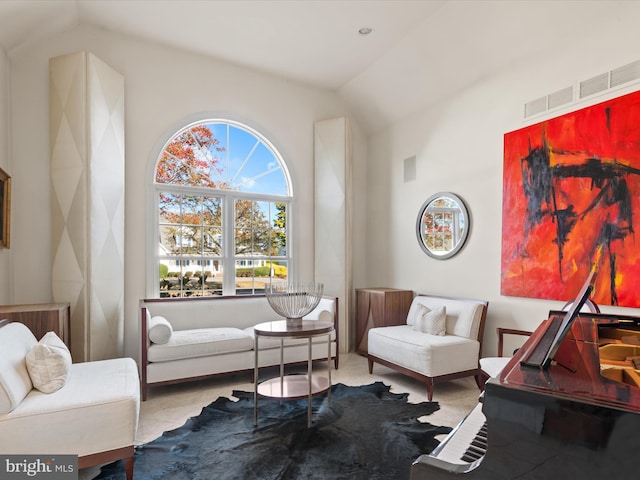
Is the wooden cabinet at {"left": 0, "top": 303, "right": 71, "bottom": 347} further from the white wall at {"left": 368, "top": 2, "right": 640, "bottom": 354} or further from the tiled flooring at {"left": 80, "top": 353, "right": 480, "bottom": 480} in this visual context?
the white wall at {"left": 368, "top": 2, "right": 640, "bottom": 354}

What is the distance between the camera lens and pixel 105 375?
238cm

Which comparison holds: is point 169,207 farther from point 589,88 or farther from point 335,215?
point 589,88

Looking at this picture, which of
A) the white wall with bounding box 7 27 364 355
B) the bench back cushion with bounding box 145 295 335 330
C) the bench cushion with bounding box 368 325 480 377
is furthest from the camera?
the bench back cushion with bounding box 145 295 335 330

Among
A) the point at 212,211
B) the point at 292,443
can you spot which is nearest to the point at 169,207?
the point at 212,211

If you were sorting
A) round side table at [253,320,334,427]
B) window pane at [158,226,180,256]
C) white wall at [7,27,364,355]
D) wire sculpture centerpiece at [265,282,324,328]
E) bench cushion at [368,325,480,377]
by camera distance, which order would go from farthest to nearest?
window pane at [158,226,180,256] < white wall at [7,27,364,355] < bench cushion at [368,325,480,377] < wire sculpture centerpiece at [265,282,324,328] < round side table at [253,320,334,427]

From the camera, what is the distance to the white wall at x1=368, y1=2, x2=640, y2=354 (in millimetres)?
3044

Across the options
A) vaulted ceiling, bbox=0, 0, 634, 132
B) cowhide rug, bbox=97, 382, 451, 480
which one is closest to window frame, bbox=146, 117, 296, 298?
vaulted ceiling, bbox=0, 0, 634, 132

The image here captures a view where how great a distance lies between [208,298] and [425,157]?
9.93 ft

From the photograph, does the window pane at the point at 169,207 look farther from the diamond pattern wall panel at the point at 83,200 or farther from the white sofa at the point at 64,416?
the white sofa at the point at 64,416

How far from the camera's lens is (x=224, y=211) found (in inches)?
183

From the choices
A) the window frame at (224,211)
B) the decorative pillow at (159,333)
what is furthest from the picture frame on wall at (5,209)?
the decorative pillow at (159,333)

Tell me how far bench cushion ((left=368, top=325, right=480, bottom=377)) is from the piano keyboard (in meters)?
1.92

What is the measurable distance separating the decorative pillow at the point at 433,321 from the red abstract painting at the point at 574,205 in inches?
24.2

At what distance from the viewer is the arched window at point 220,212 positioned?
14.2 ft
